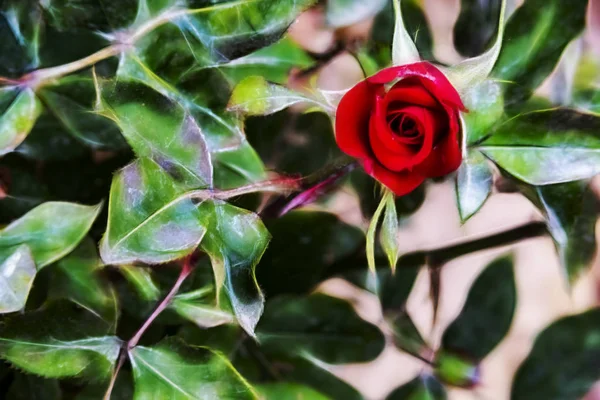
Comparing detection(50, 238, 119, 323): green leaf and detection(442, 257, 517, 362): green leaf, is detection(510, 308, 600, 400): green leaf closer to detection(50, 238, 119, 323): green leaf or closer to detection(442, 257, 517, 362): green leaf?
detection(442, 257, 517, 362): green leaf

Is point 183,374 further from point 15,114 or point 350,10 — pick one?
point 350,10

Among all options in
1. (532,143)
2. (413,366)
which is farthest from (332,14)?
(413,366)

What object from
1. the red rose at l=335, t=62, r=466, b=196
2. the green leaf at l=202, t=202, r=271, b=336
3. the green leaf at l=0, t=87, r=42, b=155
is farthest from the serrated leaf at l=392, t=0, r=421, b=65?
the green leaf at l=0, t=87, r=42, b=155

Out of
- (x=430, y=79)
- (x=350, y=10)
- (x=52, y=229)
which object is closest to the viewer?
(x=430, y=79)

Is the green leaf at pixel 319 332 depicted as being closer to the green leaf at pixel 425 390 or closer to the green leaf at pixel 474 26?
the green leaf at pixel 425 390

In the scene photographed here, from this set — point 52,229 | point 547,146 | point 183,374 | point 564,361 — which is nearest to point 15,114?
point 52,229

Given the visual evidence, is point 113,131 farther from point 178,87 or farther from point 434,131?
point 434,131

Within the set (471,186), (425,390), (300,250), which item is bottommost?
(425,390)
